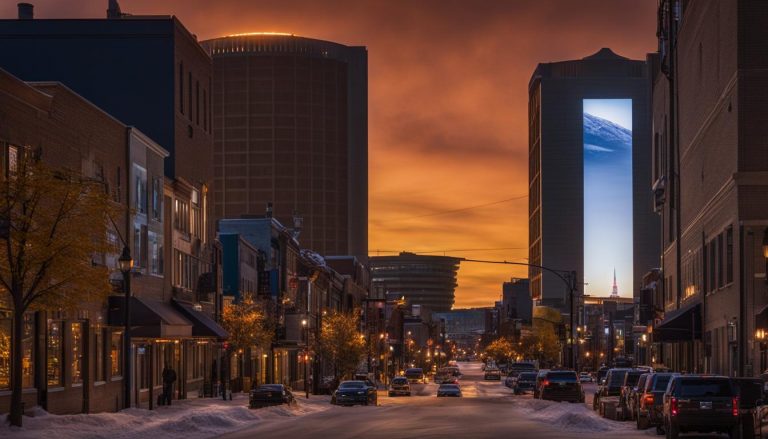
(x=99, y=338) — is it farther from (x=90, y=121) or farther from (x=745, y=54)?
(x=745, y=54)

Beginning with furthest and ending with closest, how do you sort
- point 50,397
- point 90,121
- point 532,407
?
point 532,407 < point 90,121 < point 50,397

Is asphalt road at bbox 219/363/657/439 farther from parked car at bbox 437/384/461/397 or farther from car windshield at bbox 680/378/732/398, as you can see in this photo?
parked car at bbox 437/384/461/397

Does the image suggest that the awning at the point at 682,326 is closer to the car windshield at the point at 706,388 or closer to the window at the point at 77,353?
the window at the point at 77,353

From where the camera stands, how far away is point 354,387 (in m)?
68.9

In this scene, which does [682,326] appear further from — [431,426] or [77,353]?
[77,353]

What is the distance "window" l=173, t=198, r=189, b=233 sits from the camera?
219 feet

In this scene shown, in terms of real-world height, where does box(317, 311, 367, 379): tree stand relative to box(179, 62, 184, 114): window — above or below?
below

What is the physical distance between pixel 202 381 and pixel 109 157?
2401cm

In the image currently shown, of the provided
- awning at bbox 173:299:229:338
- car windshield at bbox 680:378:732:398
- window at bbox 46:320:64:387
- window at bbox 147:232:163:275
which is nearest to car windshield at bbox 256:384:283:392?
awning at bbox 173:299:229:338

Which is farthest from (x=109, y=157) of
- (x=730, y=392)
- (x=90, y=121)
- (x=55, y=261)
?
(x=730, y=392)

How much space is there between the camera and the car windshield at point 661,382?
40.0 m

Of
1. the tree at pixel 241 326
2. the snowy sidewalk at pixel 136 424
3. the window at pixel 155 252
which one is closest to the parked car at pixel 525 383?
the tree at pixel 241 326

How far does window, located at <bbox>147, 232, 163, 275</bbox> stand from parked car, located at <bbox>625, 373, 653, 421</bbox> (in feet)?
80.5

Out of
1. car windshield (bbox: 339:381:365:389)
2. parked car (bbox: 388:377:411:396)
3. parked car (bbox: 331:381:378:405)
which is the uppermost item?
car windshield (bbox: 339:381:365:389)
